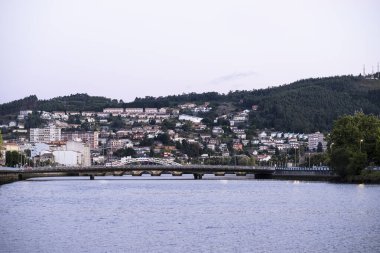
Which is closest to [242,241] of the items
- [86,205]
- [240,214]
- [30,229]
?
[30,229]

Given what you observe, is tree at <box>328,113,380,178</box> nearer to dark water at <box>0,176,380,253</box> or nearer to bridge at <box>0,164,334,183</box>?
bridge at <box>0,164,334,183</box>

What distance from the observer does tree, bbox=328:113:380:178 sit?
9375cm

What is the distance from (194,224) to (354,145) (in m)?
51.7

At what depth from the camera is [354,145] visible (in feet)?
321

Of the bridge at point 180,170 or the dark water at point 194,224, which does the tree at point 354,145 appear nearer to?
the bridge at point 180,170

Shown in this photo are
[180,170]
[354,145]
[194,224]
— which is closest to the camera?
[194,224]

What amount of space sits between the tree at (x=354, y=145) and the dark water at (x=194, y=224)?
21115 millimetres

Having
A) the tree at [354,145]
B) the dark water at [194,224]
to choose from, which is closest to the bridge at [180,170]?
the tree at [354,145]

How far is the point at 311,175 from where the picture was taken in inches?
4560

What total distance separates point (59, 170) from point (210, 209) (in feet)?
208

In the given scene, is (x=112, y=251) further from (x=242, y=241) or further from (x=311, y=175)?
(x=311, y=175)

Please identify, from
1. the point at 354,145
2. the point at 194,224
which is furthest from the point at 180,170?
the point at 194,224

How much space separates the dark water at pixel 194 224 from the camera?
129 feet

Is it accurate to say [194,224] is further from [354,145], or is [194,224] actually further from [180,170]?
[180,170]
